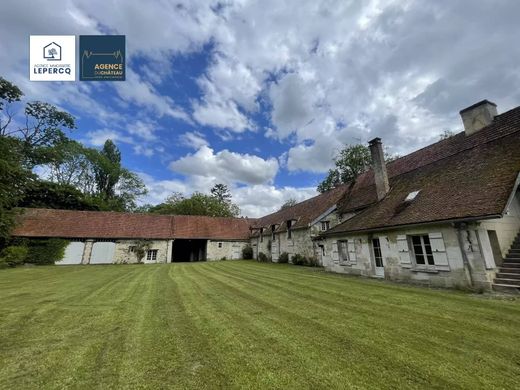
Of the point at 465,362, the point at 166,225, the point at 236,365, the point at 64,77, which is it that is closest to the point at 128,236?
the point at 166,225

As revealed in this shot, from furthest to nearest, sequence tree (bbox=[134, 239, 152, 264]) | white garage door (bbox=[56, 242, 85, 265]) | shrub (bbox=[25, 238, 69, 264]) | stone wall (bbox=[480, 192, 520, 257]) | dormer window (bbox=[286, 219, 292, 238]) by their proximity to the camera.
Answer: tree (bbox=[134, 239, 152, 264]) → dormer window (bbox=[286, 219, 292, 238]) → white garage door (bbox=[56, 242, 85, 265]) → shrub (bbox=[25, 238, 69, 264]) → stone wall (bbox=[480, 192, 520, 257])

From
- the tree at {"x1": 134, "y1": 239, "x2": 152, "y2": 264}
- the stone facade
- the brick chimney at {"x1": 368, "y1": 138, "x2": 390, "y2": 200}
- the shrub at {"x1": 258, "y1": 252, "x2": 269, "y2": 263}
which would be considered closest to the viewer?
the brick chimney at {"x1": 368, "y1": 138, "x2": 390, "y2": 200}

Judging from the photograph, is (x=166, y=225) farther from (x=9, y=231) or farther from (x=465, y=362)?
(x=465, y=362)

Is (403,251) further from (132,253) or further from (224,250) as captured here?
(132,253)

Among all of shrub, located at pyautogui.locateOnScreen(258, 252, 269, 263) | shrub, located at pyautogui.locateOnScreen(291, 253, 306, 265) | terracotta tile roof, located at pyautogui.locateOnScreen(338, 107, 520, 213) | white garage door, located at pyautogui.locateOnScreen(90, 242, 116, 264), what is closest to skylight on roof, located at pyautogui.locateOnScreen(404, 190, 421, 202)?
terracotta tile roof, located at pyautogui.locateOnScreen(338, 107, 520, 213)

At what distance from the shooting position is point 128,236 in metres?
24.2

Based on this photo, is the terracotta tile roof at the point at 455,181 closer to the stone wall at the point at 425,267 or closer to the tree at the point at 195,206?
the stone wall at the point at 425,267

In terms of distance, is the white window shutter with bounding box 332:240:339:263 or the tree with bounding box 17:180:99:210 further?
the tree with bounding box 17:180:99:210

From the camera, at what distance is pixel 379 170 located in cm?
1446

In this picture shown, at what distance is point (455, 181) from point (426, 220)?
2633 millimetres

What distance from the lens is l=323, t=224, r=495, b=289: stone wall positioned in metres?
7.82

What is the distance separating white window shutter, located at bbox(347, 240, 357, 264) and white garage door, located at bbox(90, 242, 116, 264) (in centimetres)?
2138

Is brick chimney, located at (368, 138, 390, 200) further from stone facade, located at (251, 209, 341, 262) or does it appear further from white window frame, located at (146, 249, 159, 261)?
white window frame, located at (146, 249, 159, 261)

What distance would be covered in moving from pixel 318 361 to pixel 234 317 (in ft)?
8.14
